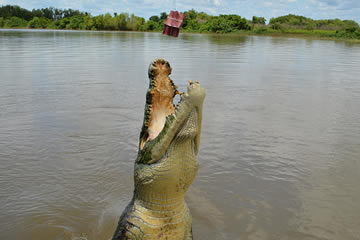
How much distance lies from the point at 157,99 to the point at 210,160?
3.49 metres

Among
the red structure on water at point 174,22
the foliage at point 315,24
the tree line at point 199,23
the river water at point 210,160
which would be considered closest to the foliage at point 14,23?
the tree line at point 199,23

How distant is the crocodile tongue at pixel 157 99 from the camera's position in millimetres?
2170

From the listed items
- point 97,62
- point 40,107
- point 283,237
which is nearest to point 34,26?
point 97,62

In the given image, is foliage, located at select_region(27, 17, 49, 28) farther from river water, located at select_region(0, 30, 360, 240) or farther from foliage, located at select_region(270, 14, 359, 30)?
river water, located at select_region(0, 30, 360, 240)

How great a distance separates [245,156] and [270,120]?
7.21 ft

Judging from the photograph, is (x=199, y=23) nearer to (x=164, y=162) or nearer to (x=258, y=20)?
(x=258, y=20)

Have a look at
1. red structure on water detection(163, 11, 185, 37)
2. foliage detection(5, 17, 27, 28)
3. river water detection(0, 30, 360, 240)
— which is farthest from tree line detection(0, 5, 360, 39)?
red structure on water detection(163, 11, 185, 37)

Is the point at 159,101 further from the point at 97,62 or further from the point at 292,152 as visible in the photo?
the point at 97,62

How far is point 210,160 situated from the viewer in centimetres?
552

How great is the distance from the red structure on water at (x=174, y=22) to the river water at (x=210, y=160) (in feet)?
7.41

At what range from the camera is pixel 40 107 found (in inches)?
316

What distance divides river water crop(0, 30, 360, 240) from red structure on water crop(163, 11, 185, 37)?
2257mm

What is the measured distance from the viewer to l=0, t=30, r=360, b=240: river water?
394cm

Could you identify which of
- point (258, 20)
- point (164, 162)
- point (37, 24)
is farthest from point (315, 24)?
point (37, 24)
